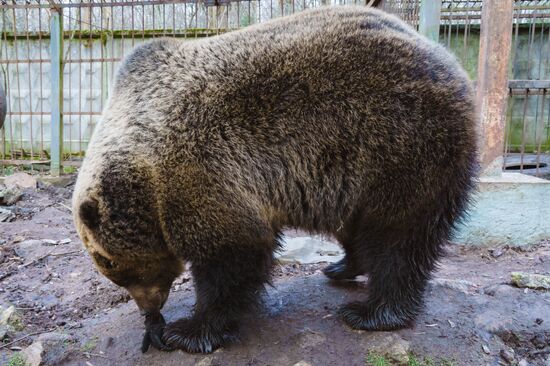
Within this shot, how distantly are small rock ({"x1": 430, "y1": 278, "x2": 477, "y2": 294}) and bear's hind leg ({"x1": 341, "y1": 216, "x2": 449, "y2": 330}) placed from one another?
0.67m

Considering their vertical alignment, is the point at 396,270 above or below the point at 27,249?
above

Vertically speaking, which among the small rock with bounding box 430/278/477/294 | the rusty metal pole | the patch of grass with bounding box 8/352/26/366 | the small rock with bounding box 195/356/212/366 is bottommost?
the patch of grass with bounding box 8/352/26/366

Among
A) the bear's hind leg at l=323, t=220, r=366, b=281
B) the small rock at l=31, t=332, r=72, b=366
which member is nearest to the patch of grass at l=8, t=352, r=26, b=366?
the small rock at l=31, t=332, r=72, b=366

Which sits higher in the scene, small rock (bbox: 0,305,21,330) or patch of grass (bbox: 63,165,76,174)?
patch of grass (bbox: 63,165,76,174)

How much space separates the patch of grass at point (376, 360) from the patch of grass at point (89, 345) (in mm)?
1729

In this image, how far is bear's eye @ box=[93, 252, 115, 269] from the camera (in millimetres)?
2959

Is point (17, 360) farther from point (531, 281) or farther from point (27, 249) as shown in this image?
point (531, 281)

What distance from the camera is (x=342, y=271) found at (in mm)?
3809

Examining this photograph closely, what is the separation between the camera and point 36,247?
17.1ft

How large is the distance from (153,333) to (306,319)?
0.96 m

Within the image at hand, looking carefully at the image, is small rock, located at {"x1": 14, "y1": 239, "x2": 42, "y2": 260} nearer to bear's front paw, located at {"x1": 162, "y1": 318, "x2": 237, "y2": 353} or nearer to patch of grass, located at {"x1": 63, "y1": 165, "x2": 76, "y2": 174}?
bear's front paw, located at {"x1": 162, "y1": 318, "x2": 237, "y2": 353}

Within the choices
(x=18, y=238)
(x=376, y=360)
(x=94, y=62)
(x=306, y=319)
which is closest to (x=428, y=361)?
(x=376, y=360)

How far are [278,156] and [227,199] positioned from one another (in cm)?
39

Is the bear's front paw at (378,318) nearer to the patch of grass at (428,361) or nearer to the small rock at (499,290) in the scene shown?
the patch of grass at (428,361)
